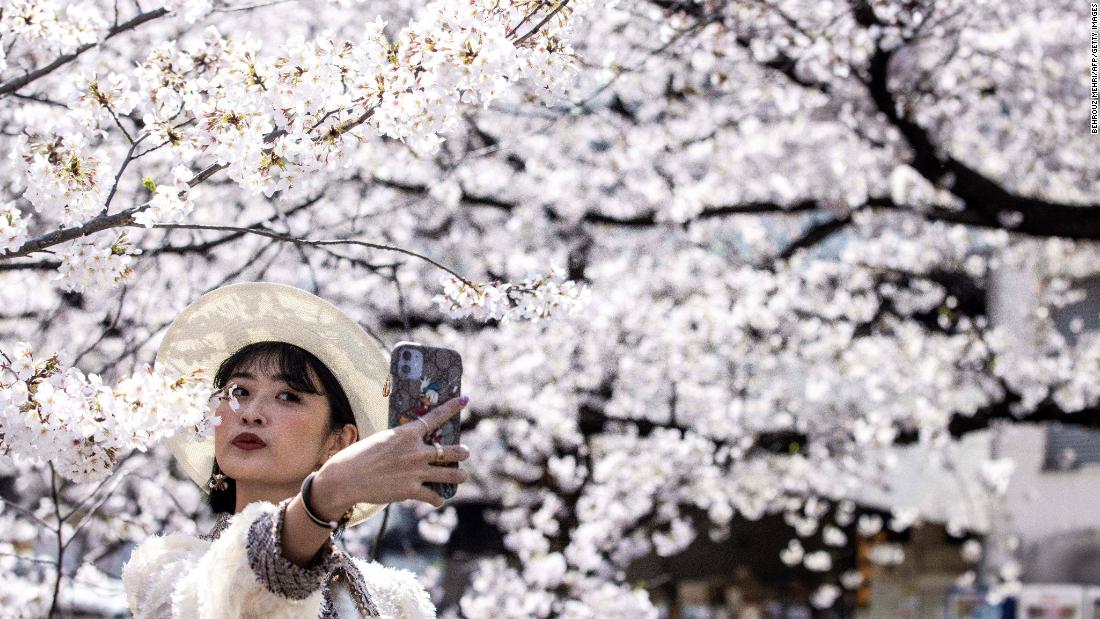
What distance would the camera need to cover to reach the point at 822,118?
8.27 metres

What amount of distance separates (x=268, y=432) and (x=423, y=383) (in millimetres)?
531

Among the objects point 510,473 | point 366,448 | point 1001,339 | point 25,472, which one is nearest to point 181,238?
point 25,472

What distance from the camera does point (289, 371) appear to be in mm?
2432

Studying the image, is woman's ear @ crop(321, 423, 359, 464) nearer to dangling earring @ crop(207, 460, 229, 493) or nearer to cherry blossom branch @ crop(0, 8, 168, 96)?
dangling earring @ crop(207, 460, 229, 493)

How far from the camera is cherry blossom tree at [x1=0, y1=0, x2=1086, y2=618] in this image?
5707 mm

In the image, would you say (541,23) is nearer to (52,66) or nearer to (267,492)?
(267,492)

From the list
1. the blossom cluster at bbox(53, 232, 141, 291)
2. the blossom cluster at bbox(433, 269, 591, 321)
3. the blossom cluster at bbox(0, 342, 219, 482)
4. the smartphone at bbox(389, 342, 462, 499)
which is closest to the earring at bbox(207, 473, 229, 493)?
the blossom cluster at bbox(0, 342, 219, 482)

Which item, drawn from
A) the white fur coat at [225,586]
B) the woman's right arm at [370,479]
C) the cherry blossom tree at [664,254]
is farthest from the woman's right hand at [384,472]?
the cherry blossom tree at [664,254]

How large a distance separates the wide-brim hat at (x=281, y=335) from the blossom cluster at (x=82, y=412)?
0.75ft

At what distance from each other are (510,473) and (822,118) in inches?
142

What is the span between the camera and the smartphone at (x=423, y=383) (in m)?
1.88

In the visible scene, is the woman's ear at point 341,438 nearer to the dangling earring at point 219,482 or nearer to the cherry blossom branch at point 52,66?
the dangling earring at point 219,482

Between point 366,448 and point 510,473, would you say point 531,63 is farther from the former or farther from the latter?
point 510,473

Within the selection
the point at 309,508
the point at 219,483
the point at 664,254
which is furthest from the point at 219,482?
the point at 664,254
